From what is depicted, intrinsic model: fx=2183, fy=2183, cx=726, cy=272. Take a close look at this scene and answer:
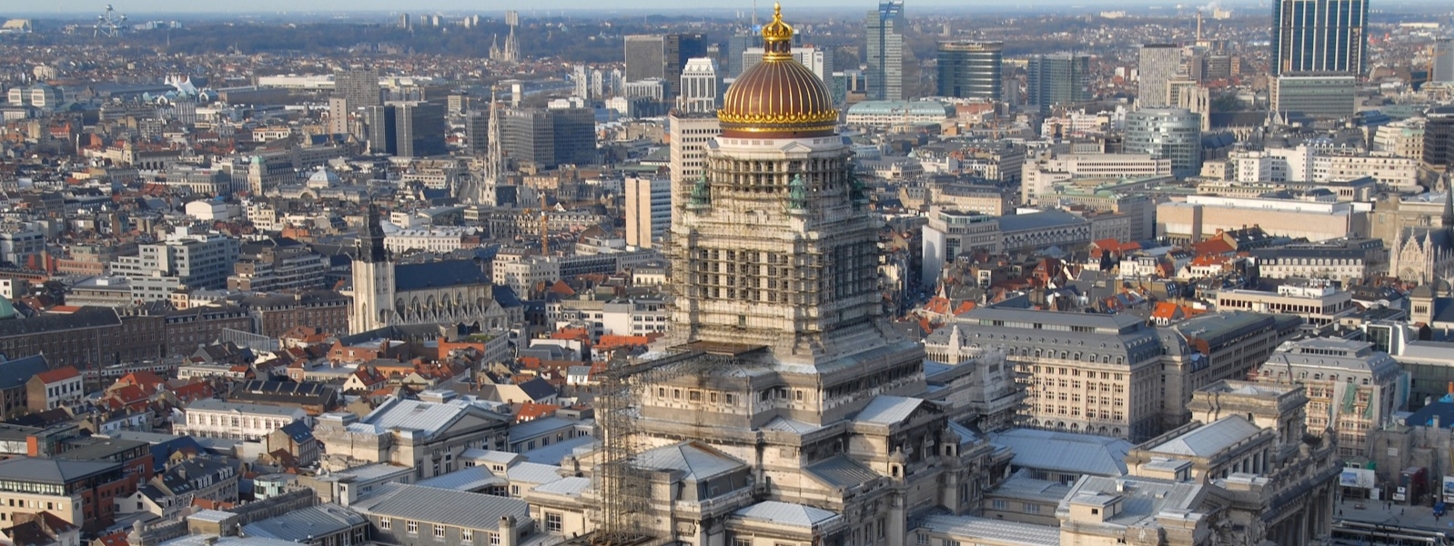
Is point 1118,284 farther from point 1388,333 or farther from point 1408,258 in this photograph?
point 1388,333

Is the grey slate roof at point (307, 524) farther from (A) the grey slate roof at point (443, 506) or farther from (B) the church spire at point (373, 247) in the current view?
(B) the church spire at point (373, 247)

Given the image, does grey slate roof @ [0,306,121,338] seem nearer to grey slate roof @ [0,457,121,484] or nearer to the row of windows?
grey slate roof @ [0,457,121,484]

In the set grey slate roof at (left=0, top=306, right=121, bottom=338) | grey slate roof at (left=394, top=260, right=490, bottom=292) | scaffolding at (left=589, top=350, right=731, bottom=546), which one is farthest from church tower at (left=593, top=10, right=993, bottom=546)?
grey slate roof at (left=0, top=306, right=121, bottom=338)

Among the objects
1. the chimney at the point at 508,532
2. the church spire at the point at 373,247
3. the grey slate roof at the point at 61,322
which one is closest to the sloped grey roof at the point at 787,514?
the chimney at the point at 508,532

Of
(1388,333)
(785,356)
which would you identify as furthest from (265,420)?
(1388,333)

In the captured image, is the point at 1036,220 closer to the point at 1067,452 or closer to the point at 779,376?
the point at 1067,452

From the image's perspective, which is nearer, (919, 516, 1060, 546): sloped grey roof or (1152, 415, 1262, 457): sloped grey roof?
(919, 516, 1060, 546): sloped grey roof
